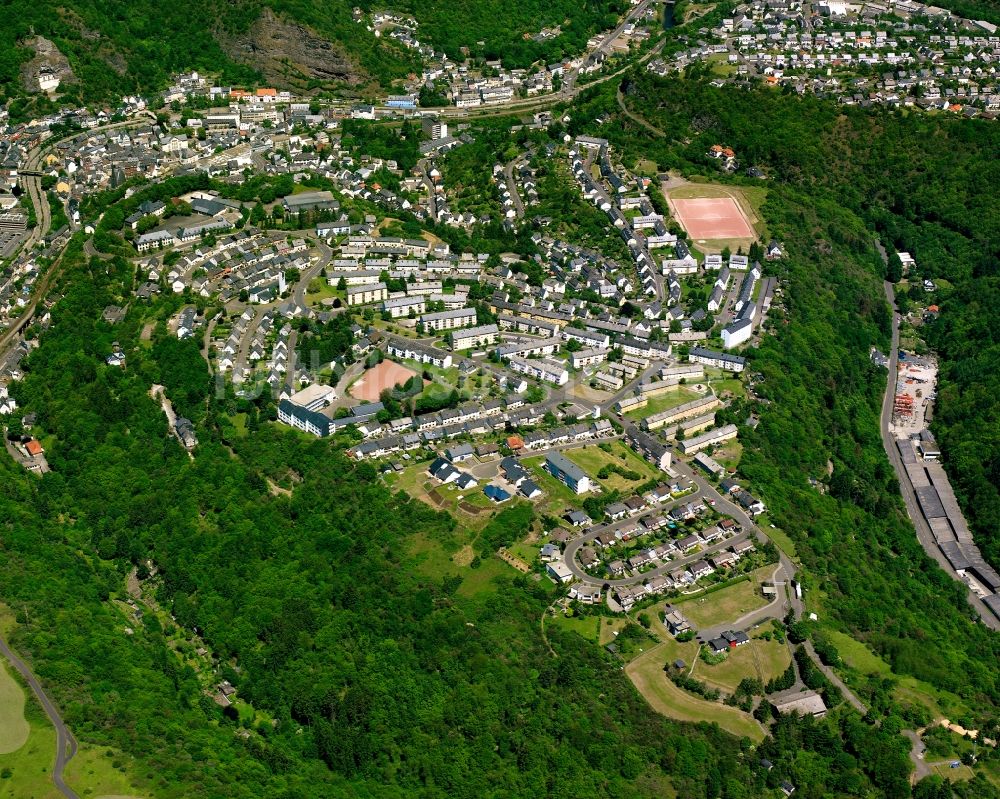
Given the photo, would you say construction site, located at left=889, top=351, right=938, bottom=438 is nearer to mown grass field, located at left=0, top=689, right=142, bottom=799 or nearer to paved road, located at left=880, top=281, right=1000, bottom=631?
paved road, located at left=880, top=281, right=1000, bottom=631

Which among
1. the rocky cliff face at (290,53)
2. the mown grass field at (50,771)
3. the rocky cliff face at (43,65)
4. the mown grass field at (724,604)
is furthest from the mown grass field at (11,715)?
the rocky cliff face at (290,53)

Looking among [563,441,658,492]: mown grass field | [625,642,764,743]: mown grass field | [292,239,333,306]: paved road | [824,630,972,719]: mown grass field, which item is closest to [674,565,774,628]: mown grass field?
[625,642,764,743]: mown grass field

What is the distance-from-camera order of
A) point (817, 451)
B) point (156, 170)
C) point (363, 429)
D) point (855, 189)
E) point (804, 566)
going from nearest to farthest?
point (804, 566)
point (363, 429)
point (817, 451)
point (156, 170)
point (855, 189)

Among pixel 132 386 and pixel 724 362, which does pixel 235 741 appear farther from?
pixel 724 362

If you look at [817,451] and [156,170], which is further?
[156,170]

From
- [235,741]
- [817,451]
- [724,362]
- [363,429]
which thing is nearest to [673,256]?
[724,362]

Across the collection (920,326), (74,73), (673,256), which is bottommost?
(920,326)

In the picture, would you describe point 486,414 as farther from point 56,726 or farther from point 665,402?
point 56,726
